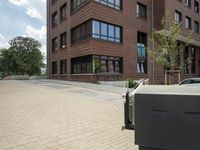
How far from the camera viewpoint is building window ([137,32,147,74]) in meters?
27.0

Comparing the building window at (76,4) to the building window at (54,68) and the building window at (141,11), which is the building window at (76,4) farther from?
the building window at (54,68)

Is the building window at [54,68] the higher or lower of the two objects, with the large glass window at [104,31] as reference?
lower

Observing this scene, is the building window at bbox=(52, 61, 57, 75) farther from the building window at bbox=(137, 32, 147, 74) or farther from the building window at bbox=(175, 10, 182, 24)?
the building window at bbox=(175, 10, 182, 24)

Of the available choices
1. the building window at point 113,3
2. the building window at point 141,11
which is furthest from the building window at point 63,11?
the building window at point 141,11

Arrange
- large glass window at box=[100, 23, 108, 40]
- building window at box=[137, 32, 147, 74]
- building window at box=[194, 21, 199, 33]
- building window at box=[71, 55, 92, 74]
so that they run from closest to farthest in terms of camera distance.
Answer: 1. building window at box=[71, 55, 92, 74]
2. large glass window at box=[100, 23, 108, 40]
3. building window at box=[137, 32, 147, 74]
4. building window at box=[194, 21, 199, 33]

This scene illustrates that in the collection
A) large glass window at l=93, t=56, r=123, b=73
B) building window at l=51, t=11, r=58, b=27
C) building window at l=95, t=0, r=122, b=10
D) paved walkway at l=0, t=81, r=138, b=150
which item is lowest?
paved walkway at l=0, t=81, r=138, b=150

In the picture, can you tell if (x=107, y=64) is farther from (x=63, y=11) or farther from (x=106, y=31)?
(x=63, y=11)

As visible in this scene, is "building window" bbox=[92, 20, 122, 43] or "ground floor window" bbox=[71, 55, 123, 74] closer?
"ground floor window" bbox=[71, 55, 123, 74]

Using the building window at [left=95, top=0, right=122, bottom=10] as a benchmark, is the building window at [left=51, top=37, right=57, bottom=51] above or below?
below

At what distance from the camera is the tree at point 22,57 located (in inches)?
2183

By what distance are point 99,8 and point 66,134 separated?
18.6 metres

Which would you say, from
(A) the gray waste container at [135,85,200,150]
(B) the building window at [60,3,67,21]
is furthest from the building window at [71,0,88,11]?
(A) the gray waste container at [135,85,200,150]

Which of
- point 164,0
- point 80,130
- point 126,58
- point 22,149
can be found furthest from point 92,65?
point 22,149

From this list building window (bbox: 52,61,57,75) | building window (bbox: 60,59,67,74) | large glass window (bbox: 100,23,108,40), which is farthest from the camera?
building window (bbox: 52,61,57,75)
